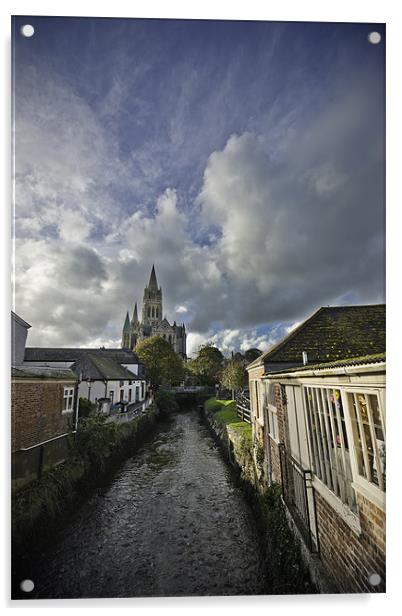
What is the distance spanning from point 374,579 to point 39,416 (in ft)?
23.5

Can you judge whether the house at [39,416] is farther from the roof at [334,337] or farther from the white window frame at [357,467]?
the roof at [334,337]

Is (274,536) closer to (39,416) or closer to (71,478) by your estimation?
(71,478)

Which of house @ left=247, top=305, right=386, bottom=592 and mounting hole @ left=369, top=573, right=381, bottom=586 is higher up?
house @ left=247, top=305, right=386, bottom=592

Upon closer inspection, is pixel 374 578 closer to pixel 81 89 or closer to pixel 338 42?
pixel 338 42

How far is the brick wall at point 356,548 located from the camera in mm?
2473

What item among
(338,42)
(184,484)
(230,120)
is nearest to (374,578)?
(230,120)

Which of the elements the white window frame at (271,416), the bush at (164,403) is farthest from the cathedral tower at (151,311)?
the white window frame at (271,416)

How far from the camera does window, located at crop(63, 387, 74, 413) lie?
8.51 m

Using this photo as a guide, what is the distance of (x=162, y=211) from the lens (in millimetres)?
4750

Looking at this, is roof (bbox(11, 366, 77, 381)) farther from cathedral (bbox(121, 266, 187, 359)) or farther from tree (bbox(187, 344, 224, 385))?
cathedral (bbox(121, 266, 187, 359))

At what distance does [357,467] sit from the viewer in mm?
2674

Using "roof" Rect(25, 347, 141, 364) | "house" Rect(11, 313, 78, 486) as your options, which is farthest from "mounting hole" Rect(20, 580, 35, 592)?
"roof" Rect(25, 347, 141, 364)

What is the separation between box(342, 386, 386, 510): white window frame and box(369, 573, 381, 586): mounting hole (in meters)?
0.78

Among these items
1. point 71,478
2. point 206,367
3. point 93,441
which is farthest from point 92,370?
point 206,367
